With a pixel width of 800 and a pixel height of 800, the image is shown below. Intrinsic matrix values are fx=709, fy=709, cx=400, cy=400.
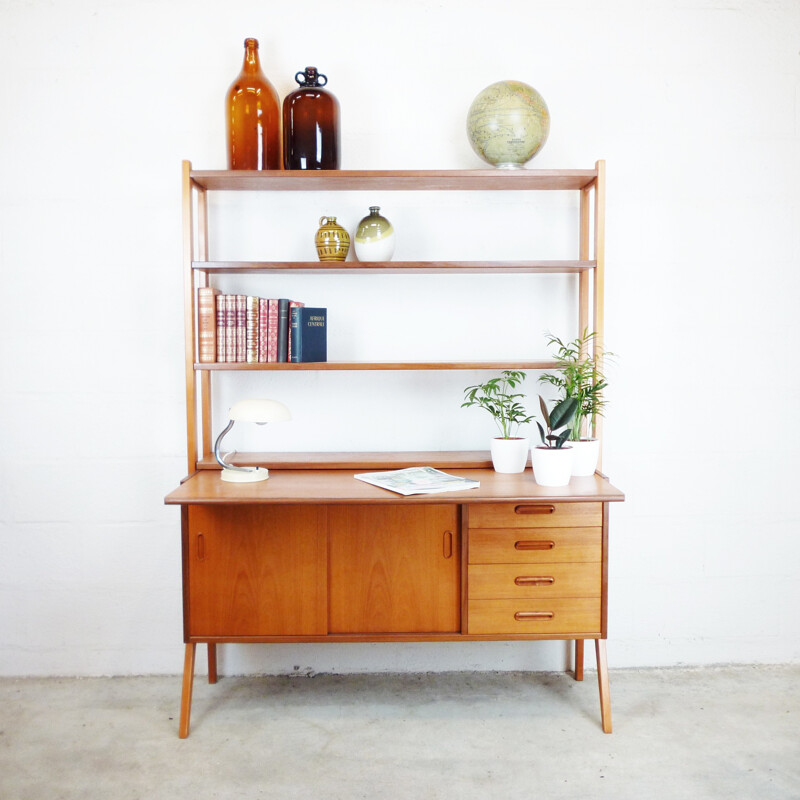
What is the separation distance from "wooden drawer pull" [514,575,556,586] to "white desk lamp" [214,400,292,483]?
880mm

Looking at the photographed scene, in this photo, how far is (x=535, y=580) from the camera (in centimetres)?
222

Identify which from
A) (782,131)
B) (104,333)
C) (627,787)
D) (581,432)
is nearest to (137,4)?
(104,333)

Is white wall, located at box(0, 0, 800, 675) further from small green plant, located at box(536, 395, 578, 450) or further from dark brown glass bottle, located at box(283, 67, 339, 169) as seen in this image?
small green plant, located at box(536, 395, 578, 450)

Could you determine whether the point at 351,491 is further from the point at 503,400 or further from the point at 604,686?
the point at 604,686

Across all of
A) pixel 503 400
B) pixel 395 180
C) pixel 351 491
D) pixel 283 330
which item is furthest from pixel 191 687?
pixel 395 180

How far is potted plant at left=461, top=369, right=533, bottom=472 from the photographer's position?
242 centimetres

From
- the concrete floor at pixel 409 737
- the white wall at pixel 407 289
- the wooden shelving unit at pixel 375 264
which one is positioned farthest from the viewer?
the white wall at pixel 407 289

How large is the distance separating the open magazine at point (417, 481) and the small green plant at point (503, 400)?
0.95ft

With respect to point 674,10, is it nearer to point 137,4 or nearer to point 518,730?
point 137,4

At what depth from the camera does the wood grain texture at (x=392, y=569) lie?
2.23m

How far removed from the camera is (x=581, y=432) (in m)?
2.54

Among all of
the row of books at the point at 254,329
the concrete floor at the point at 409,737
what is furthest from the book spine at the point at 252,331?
the concrete floor at the point at 409,737

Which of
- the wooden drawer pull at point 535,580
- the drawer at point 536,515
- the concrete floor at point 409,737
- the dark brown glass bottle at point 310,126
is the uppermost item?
the dark brown glass bottle at point 310,126

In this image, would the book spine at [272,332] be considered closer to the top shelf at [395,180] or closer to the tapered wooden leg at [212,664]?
the top shelf at [395,180]
